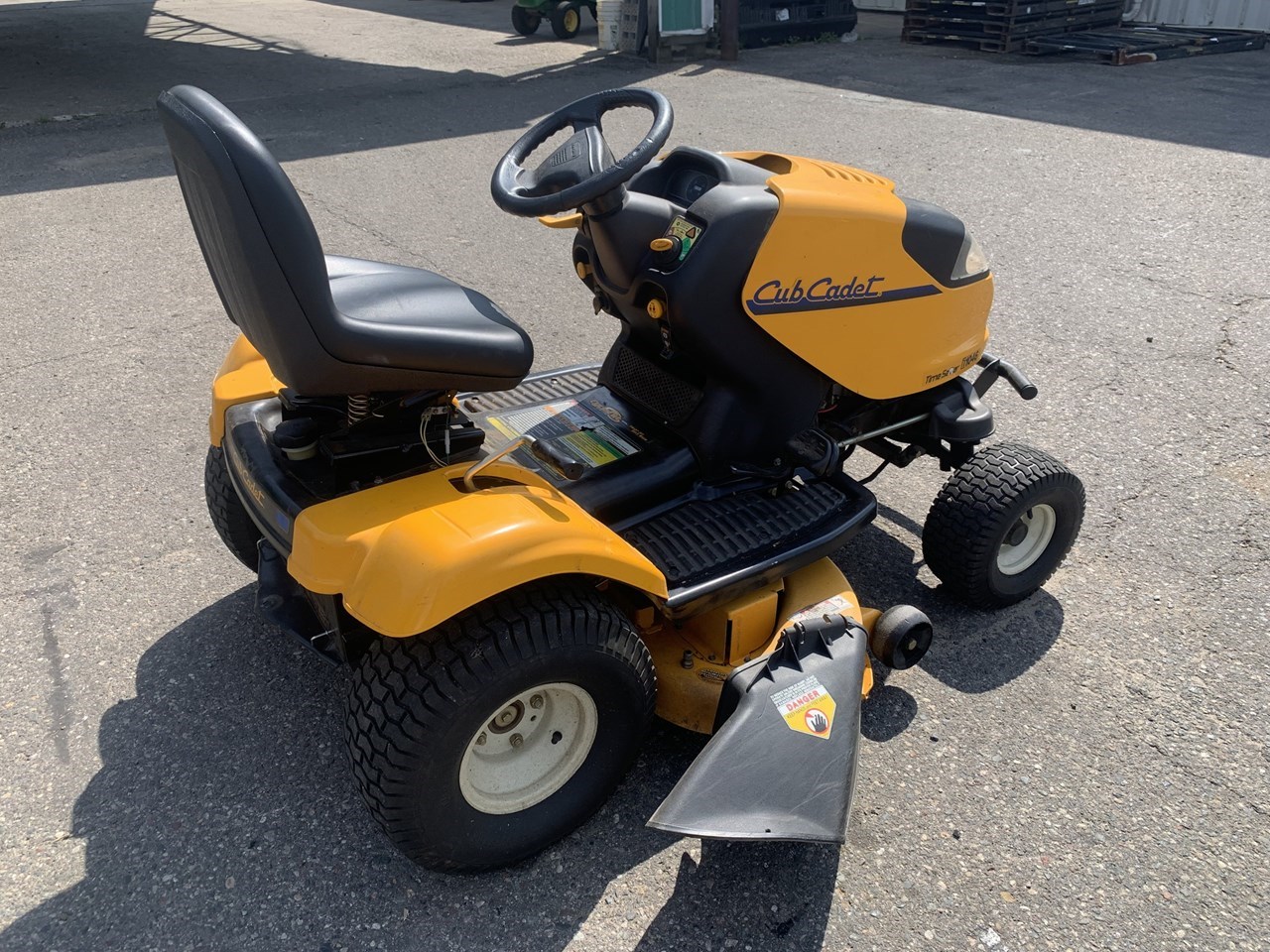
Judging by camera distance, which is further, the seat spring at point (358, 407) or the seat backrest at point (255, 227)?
the seat spring at point (358, 407)

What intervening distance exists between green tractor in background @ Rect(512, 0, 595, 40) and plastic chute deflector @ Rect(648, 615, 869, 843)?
476 inches

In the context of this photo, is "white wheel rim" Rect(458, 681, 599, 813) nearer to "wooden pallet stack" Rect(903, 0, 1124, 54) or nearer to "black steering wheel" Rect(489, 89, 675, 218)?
"black steering wheel" Rect(489, 89, 675, 218)

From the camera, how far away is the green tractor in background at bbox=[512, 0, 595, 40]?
1271 cm

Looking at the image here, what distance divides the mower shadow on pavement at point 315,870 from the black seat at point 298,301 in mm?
991

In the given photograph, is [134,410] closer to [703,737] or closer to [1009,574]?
[703,737]

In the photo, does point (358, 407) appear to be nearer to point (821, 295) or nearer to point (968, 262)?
point (821, 295)

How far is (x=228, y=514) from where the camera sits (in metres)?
2.74

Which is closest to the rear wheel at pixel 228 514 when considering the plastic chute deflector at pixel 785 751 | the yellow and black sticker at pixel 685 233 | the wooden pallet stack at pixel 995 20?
the yellow and black sticker at pixel 685 233

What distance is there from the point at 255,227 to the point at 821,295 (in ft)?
4.47

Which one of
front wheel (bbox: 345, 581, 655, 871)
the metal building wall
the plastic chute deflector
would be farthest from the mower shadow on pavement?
the metal building wall

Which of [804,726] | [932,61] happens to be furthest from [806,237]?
[932,61]

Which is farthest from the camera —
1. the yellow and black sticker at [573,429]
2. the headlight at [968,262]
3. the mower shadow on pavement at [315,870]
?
the headlight at [968,262]

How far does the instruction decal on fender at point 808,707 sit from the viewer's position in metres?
2.15

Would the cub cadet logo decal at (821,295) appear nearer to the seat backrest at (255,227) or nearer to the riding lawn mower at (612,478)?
the riding lawn mower at (612,478)
